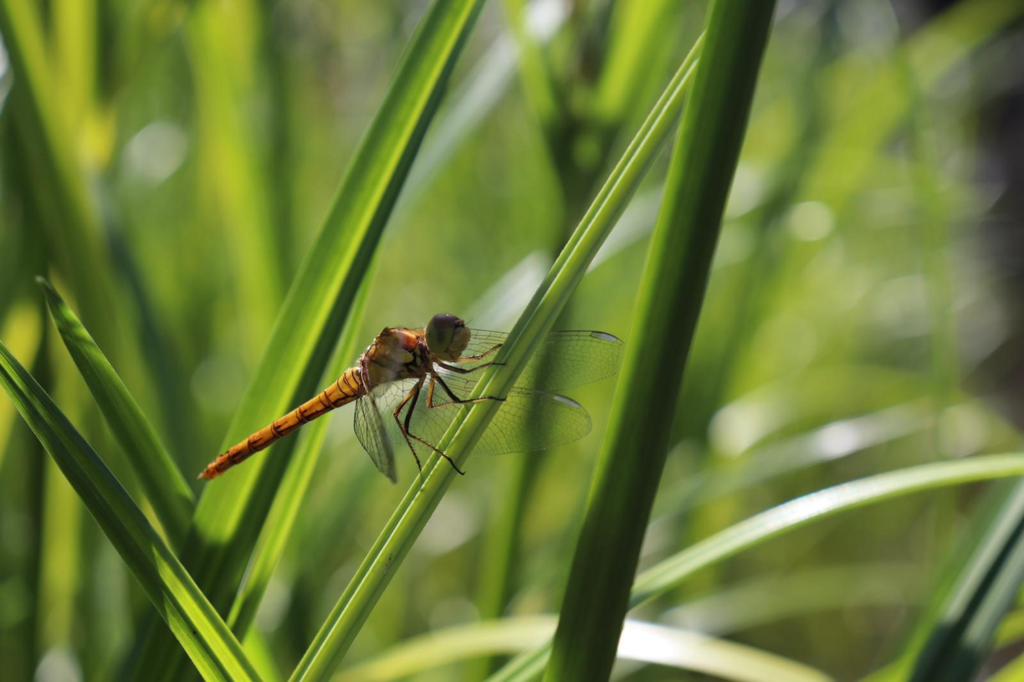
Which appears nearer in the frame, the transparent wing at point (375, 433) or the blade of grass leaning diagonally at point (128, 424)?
the blade of grass leaning diagonally at point (128, 424)

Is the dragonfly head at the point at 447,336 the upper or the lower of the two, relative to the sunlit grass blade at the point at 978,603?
upper

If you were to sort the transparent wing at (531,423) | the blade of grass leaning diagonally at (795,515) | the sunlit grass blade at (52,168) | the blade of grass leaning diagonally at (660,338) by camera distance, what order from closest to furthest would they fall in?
the blade of grass leaning diagonally at (660,338), the blade of grass leaning diagonally at (795,515), the sunlit grass blade at (52,168), the transparent wing at (531,423)

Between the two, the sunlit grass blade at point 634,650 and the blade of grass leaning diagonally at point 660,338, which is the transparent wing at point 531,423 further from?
the blade of grass leaning diagonally at point 660,338

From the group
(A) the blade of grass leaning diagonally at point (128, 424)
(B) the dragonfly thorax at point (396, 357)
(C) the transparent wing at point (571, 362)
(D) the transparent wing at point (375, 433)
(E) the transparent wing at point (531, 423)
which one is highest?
(C) the transparent wing at point (571, 362)

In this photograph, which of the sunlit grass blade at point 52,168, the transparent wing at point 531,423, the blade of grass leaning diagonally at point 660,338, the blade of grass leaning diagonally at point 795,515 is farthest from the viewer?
the transparent wing at point 531,423

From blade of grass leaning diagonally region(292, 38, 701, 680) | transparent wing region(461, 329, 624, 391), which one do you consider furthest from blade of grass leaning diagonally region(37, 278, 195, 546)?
transparent wing region(461, 329, 624, 391)

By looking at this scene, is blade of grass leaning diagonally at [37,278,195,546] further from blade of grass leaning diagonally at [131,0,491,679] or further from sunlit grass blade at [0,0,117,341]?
sunlit grass blade at [0,0,117,341]

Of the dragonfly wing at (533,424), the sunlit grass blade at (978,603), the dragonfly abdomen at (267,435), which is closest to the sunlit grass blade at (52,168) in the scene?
the dragonfly abdomen at (267,435)

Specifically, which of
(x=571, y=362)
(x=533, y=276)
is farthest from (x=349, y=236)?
(x=533, y=276)

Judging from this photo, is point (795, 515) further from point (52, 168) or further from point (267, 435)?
point (52, 168)
